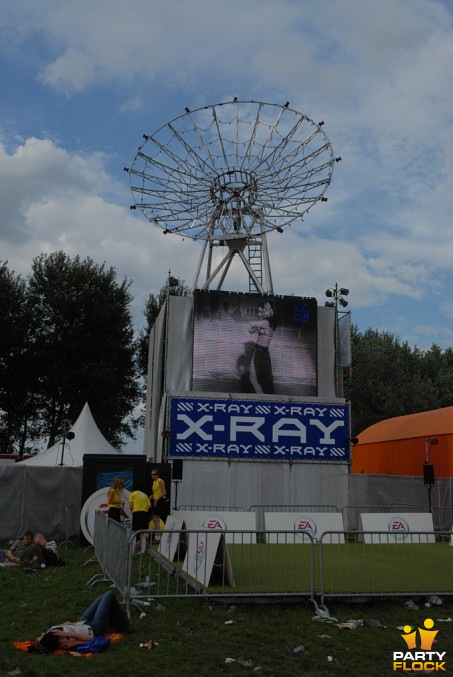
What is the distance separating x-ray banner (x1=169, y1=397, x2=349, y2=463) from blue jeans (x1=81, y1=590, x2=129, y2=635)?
14.3 meters

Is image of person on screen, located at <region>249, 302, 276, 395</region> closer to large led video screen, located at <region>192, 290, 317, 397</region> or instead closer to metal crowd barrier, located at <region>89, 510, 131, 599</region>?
large led video screen, located at <region>192, 290, 317, 397</region>

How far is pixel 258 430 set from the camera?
23375 millimetres

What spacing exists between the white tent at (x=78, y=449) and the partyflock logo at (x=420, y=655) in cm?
2020

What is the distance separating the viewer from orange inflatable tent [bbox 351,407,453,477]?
2866cm

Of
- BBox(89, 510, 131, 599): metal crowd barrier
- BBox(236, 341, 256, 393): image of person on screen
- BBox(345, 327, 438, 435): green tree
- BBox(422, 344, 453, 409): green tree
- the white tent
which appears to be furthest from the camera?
BBox(422, 344, 453, 409): green tree

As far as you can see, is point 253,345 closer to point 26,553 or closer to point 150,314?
point 26,553

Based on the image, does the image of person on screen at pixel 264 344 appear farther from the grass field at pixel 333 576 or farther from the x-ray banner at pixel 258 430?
the grass field at pixel 333 576

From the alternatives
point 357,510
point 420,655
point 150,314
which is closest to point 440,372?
point 150,314

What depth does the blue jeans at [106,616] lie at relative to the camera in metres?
8.05

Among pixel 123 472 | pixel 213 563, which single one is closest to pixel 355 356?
pixel 123 472

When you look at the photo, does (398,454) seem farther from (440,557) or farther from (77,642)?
(77,642)

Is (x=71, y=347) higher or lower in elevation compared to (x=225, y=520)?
higher

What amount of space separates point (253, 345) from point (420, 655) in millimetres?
17656

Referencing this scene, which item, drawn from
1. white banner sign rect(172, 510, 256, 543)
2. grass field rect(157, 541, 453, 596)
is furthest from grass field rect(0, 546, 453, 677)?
white banner sign rect(172, 510, 256, 543)
